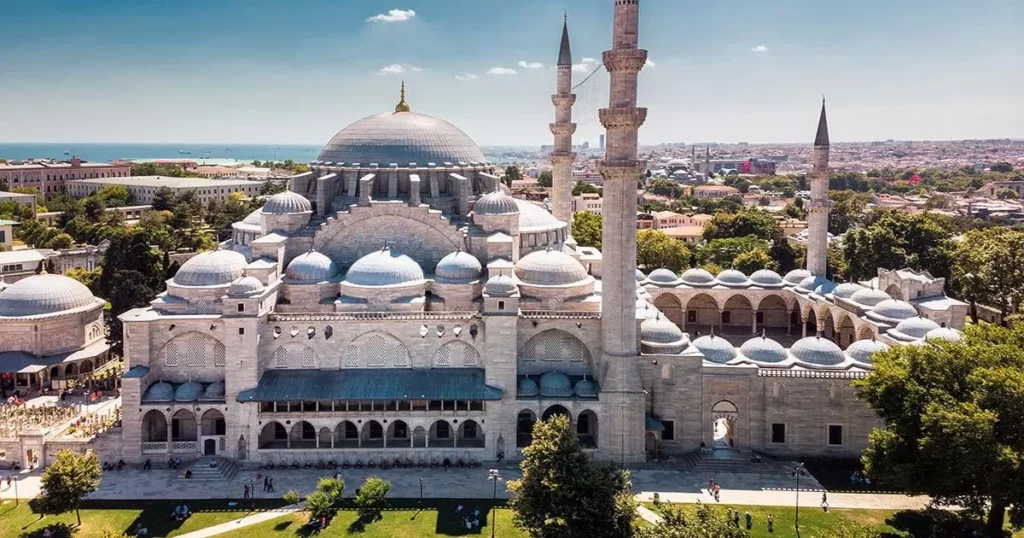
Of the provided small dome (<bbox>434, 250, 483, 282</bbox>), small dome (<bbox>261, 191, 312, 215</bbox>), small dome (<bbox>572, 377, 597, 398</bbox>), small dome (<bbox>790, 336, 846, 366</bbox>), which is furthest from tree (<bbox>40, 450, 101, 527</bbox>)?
small dome (<bbox>790, 336, 846, 366</bbox>)

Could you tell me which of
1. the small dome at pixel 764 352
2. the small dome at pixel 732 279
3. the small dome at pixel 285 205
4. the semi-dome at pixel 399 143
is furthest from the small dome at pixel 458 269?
the small dome at pixel 732 279

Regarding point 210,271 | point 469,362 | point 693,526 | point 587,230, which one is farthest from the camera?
point 587,230

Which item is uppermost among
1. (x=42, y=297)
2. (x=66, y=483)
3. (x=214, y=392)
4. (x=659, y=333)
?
(x=42, y=297)

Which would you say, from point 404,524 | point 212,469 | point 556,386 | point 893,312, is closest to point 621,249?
point 556,386

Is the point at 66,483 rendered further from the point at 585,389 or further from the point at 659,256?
the point at 659,256

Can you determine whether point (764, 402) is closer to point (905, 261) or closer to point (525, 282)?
point (525, 282)

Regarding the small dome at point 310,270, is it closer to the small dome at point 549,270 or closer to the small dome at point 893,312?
the small dome at point 549,270

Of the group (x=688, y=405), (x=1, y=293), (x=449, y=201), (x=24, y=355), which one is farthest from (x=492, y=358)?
(x=1, y=293)
